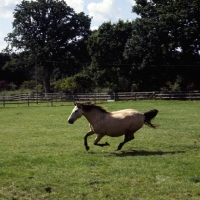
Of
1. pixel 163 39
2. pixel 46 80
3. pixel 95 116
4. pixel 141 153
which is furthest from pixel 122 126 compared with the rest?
pixel 46 80

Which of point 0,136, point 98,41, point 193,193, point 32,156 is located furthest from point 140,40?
point 193,193

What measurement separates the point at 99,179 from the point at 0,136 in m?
9.48

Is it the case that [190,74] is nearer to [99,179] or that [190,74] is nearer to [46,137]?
[46,137]

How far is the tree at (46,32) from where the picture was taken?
63281 mm

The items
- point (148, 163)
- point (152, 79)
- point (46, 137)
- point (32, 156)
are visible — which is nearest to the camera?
point (148, 163)

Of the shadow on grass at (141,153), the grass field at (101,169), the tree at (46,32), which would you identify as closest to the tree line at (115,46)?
the tree at (46,32)

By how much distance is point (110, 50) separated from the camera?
54.5 meters

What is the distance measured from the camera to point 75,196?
7.11 meters

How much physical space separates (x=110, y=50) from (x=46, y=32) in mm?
14441

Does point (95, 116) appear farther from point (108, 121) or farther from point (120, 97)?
point (120, 97)

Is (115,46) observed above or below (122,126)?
above

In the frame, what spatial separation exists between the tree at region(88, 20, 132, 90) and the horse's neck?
135ft

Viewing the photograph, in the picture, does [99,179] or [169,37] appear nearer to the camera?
[99,179]

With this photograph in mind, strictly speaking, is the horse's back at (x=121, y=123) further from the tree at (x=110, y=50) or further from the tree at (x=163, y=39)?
the tree at (x=110, y=50)
